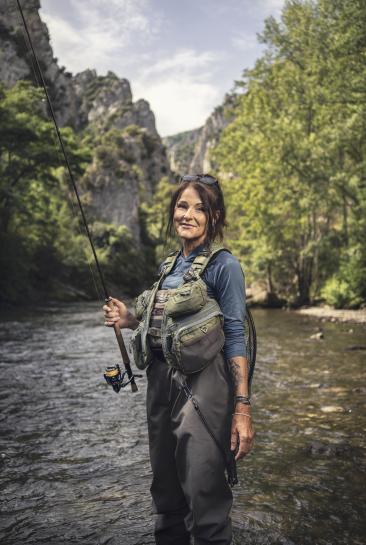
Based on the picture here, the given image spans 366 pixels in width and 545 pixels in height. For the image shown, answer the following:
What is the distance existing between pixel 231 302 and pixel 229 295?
0.04 m

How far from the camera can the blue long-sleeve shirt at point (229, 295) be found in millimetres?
2826

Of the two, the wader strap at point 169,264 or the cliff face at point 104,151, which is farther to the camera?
the cliff face at point 104,151

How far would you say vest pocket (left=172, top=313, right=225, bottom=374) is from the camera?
2693mm

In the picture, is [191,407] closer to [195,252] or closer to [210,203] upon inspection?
[195,252]

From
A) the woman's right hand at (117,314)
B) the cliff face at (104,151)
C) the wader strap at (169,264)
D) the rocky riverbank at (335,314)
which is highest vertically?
the cliff face at (104,151)

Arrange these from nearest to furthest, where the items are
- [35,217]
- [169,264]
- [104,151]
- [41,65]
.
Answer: [169,264] < [35,217] < [41,65] < [104,151]

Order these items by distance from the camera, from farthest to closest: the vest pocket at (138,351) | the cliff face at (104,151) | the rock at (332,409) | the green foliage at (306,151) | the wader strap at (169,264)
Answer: the cliff face at (104,151) < the green foliage at (306,151) < the rock at (332,409) < the wader strap at (169,264) < the vest pocket at (138,351)

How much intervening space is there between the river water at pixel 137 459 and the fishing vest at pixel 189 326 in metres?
1.70

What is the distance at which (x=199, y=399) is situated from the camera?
273 centimetres

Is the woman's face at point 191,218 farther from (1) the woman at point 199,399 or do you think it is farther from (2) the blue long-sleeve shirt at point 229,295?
(2) the blue long-sleeve shirt at point 229,295

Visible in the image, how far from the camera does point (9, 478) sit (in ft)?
16.0

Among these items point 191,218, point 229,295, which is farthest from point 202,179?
point 229,295

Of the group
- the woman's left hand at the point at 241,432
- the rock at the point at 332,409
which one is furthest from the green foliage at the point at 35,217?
the woman's left hand at the point at 241,432

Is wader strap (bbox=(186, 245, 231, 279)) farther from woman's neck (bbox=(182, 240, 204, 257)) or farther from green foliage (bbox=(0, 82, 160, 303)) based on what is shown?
green foliage (bbox=(0, 82, 160, 303))
